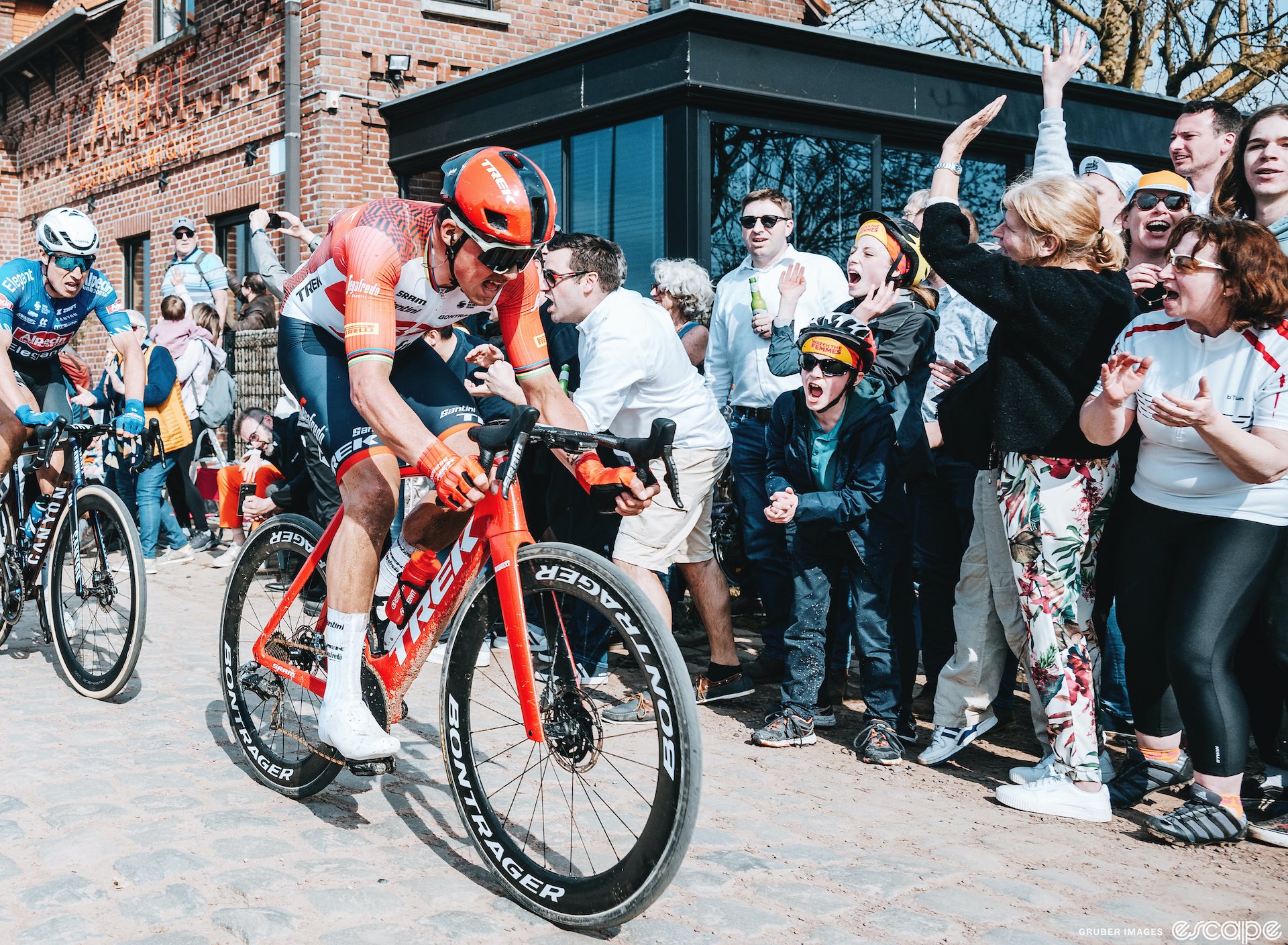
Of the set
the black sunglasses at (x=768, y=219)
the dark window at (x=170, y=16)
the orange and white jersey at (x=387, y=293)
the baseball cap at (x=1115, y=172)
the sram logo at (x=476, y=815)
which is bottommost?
the sram logo at (x=476, y=815)

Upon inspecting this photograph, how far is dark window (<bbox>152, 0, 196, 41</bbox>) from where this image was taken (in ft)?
53.5

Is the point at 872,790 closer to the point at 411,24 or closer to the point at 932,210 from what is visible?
the point at 932,210

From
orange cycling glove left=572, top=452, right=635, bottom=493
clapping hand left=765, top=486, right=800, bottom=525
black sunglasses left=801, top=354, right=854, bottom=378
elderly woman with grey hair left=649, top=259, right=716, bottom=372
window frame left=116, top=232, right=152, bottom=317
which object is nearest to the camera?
orange cycling glove left=572, top=452, right=635, bottom=493

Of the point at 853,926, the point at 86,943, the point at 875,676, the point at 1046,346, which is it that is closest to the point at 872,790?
the point at 875,676

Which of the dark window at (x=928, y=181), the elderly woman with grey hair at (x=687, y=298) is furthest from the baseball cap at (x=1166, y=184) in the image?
the dark window at (x=928, y=181)

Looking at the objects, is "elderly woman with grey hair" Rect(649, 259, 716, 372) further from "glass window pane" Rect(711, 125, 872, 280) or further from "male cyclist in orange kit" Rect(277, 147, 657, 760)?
"male cyclist in orange kit" Rect(277, 147, 657, 760)

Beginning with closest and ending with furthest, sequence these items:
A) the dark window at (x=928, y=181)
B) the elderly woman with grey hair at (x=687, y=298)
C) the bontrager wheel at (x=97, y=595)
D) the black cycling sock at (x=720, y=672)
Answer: the bontrager wheel at (x=97, y=595), the black cycling sock at (x=720, y=672), the elderly woman with grey hair at (x=687, y=298), the dark window at (x=928, y=181)

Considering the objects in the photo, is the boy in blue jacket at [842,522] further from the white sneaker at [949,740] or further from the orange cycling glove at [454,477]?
the orange cycling glove at [454,477]

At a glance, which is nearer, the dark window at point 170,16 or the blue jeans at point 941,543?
the blue jeans at point 941,543

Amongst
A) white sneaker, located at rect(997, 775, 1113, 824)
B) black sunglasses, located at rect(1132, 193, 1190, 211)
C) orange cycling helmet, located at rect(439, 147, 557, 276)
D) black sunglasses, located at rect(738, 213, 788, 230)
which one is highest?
black sunglasses, located at rect(738, 213, 788, 230)

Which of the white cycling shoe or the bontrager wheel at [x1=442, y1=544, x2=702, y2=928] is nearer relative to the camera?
the bontrager wheel at [x1=442, y1=544, x2=702, y2=928]

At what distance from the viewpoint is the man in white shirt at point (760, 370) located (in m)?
5.95

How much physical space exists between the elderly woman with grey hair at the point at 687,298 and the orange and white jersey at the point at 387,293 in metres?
3.43

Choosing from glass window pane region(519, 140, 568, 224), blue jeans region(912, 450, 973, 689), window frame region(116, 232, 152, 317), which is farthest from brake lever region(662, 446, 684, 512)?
window frame region(116, 232, 152, 317)
